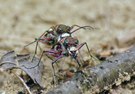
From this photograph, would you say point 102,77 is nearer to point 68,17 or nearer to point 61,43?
point 61,43

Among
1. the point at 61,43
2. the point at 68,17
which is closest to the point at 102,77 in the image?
the point at 61,43

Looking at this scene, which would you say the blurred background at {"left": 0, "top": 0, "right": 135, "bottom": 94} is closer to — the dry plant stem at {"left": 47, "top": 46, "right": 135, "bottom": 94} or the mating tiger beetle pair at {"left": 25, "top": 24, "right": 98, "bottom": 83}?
the mating tiger beetle pair at {"left": 25, "top": 24, "right": 98, "bottom": 83}

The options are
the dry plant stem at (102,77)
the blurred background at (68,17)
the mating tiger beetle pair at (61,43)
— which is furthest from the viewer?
the blurred background at (68,17)

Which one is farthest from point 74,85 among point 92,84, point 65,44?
point 65,44

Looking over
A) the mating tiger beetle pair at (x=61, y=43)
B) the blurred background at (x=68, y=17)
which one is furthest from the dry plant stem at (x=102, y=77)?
the blurred background at (x=68, y=17)

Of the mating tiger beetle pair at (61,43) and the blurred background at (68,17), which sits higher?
the blurred background at (68,17)

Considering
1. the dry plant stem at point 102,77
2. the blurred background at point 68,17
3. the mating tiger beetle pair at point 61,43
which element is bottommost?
the dry plant stem at point 102,77

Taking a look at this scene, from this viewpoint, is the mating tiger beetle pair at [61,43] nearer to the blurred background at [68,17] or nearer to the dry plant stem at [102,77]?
the dry plant stem at [102,77]

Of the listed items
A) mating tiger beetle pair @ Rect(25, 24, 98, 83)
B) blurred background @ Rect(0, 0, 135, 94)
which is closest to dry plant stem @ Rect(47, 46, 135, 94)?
mating tiger beetle pair @ Rect(25, 24, 98, 83)

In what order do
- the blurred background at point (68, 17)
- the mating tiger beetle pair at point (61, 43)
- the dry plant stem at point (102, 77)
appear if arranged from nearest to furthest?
the dry plant stem at point (102, 77) < the mating tiger beetle pair at point (61, 43) < the blurred background at point (68, 17)
